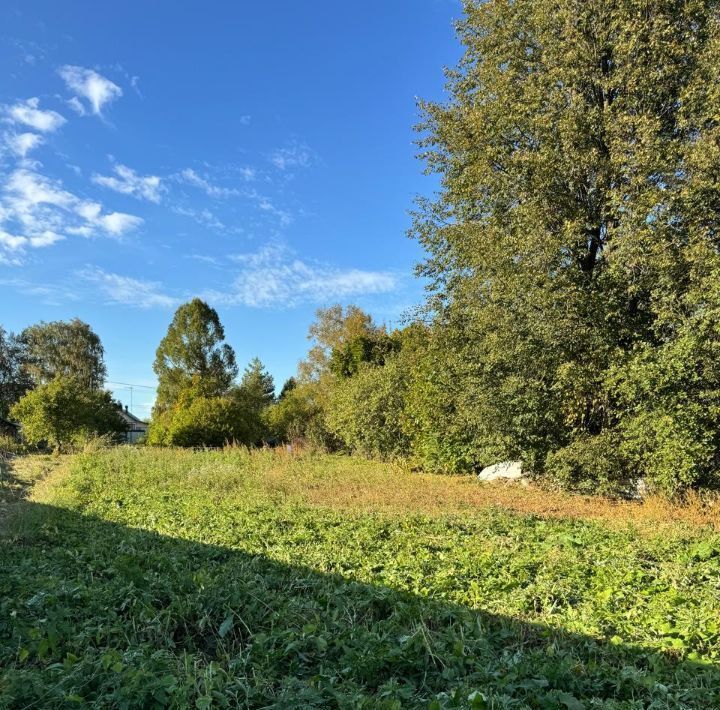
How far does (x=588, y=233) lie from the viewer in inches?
403

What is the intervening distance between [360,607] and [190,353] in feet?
104

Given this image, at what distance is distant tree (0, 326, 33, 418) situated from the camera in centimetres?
4203

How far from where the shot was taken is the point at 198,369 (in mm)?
33875

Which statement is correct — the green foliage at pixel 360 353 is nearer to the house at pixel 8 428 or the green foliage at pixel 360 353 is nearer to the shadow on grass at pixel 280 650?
the shadow on grass at pixel 280 650

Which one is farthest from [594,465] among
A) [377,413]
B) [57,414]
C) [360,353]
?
[57,414]

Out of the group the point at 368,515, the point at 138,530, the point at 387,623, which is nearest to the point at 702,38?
the point at 368,515

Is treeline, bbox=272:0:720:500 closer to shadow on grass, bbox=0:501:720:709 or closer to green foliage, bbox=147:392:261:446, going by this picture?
shadow on grass, bbox=0:501:720:709

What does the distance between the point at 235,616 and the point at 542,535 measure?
400 centimetres

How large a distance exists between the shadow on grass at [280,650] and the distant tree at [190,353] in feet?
96.7

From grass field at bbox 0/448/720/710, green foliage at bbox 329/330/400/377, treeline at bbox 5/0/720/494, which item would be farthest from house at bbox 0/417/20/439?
treeline at bbox 5/0/720/494

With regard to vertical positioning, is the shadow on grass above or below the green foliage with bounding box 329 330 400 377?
below

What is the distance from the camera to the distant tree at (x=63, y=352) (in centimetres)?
4162

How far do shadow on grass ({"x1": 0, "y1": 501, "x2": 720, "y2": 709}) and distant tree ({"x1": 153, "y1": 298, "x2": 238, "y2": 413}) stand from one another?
2948 cm

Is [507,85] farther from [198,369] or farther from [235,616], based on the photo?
[198,369]
